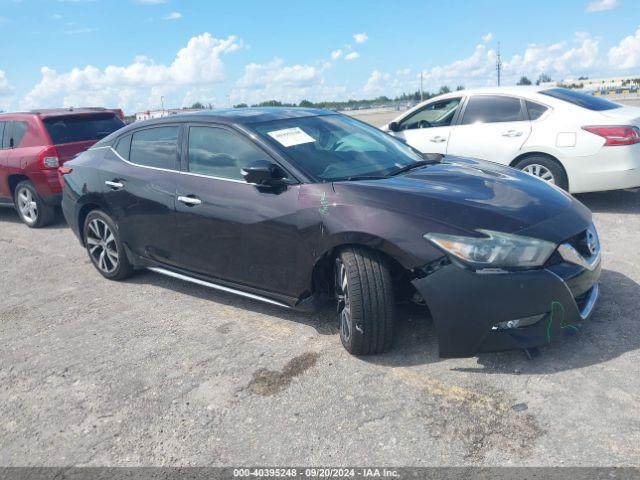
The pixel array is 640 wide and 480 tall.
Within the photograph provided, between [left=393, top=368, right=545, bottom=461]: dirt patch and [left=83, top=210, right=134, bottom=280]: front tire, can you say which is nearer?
[left=393, top=368, right=545, bottom=461]: dirt patch

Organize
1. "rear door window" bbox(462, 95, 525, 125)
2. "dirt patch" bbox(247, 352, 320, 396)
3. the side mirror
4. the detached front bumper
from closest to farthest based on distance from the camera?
the detached front bumper < "dirt patch" bbox(247, 352, 320, 396) < the side mirror < "rear door window" bbox(462, 95, 525, 125)

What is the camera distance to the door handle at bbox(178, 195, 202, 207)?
13.6ft

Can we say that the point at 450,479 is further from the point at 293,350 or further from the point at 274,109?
the point at 274,109

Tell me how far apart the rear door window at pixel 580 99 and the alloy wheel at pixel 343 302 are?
178 inches

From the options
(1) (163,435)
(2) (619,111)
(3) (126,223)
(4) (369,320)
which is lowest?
(1) (163,435)

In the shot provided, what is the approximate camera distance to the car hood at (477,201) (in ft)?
10.2

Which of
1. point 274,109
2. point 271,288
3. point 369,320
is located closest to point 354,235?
point 369,320

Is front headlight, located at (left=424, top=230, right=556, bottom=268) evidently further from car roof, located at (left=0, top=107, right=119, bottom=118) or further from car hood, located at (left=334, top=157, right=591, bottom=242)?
car roof, located at (left=0, top=107, right=119, bottom=118)

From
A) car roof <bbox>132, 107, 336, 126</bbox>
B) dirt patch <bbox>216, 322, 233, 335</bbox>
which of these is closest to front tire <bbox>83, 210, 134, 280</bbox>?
car roof <bbox>132, 107, 336, 126</bbox>

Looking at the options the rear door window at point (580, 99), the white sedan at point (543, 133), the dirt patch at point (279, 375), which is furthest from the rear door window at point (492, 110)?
the dirt patch at point (279, 375)

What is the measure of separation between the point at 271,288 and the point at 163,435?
1.29m

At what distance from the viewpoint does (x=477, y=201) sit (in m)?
3.27

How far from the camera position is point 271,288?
12.6ft

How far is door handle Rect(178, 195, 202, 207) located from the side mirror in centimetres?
59
